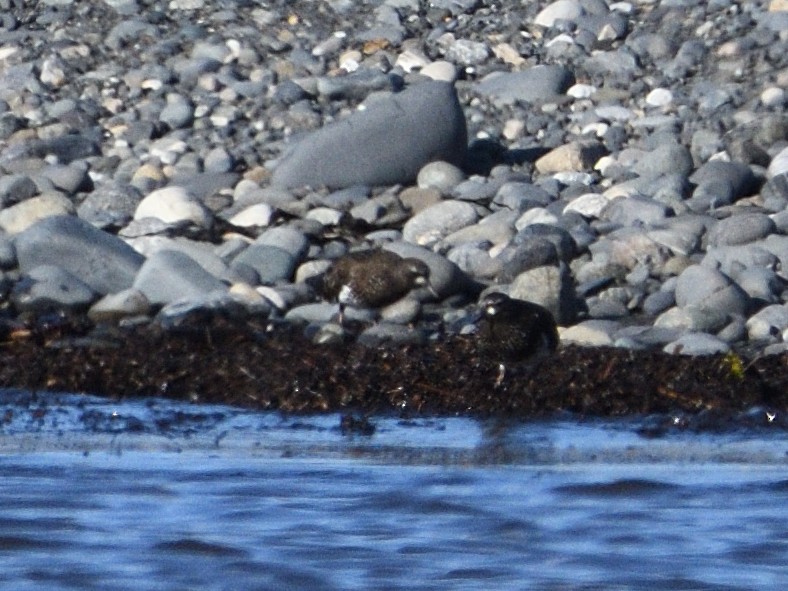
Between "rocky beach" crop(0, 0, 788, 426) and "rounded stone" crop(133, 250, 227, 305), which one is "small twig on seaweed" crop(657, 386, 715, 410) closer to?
"rocky beach" crop(0, 0, 788, 426)

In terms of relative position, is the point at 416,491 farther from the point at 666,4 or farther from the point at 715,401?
the point at 666,4

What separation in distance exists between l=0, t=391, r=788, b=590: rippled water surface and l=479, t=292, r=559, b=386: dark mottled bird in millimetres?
801

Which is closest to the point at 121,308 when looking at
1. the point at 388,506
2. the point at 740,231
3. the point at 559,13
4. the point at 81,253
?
the point at 81,253

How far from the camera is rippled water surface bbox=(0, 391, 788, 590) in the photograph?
4.58 meters

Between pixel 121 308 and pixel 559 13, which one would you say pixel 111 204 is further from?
pixel 559 13

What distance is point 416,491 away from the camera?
547 centimetres

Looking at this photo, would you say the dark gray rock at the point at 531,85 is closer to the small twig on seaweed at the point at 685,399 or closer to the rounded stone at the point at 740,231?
the rounded stone at the point at 740,231

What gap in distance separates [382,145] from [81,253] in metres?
2.90

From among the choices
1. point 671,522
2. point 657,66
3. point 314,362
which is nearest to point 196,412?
point 314,362

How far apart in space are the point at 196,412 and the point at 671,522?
274 centimetres

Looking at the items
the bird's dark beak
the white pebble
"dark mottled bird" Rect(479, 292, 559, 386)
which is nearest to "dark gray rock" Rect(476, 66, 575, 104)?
the white pebble

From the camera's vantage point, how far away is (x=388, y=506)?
527 cm

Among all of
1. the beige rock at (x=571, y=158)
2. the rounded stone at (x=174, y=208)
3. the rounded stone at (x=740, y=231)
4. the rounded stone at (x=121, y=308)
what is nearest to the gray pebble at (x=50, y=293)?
the rounded stone at (x=121, y=308)

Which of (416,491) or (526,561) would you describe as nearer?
(526,561)
